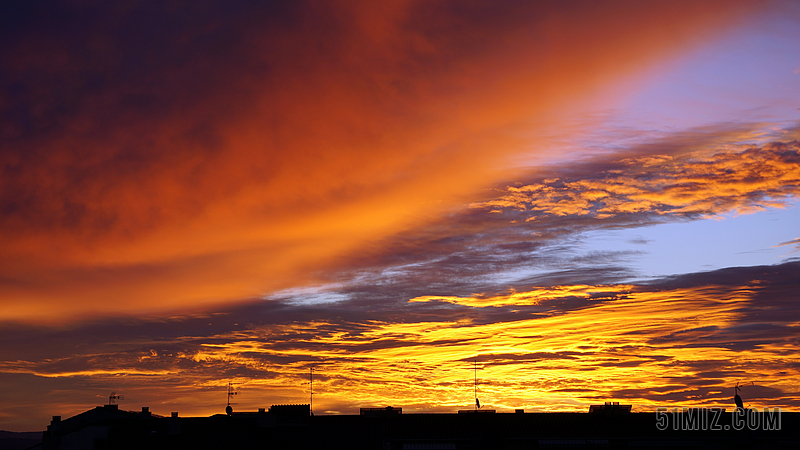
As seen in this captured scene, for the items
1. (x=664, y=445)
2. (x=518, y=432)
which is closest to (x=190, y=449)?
(x=518, y=432)

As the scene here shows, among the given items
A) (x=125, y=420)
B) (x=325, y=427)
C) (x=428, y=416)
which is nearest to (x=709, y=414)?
(x=428, y=416)

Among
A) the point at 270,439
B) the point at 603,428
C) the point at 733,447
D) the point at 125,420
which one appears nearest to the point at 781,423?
the point at 733,447

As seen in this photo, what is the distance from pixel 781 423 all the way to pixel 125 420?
85699mm

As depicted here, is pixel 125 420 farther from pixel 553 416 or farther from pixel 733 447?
pixel 733 447

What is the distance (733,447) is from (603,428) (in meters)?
15.9

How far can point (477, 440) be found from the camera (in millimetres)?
83438

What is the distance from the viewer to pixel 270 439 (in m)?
84.2

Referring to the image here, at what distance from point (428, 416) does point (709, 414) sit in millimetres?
36642

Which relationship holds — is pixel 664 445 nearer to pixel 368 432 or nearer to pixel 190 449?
pixel 368 432

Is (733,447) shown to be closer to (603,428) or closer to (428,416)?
(603,428)

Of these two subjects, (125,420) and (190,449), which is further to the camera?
(125,420)

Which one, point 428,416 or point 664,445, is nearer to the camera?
point 664,445

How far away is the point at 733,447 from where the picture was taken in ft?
274

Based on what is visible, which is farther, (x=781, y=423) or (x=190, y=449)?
(x=781, y=423)
